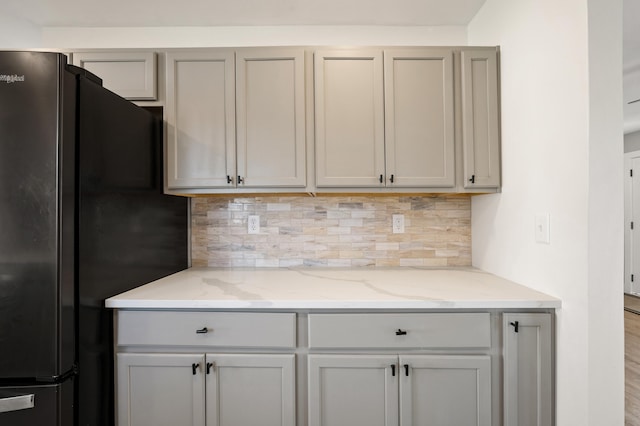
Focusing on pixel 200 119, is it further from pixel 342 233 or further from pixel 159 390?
pixel 159 390

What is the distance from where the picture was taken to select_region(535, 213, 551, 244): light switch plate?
141 centimetres

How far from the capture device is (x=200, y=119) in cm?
181

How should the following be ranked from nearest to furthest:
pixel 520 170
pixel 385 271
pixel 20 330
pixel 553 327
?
pixel 20 330 < pixel 553 327 < pixel 520 170 < pixel 385 271

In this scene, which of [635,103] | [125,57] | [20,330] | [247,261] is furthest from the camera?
[635,103]

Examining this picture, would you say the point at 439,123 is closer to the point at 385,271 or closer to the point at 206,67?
the point at 385,271

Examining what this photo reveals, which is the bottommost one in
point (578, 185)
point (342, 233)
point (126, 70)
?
point (342, 233)

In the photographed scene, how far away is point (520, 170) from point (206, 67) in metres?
1.72

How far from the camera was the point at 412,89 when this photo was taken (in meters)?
1.81

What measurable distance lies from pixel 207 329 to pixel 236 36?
70.8 inches

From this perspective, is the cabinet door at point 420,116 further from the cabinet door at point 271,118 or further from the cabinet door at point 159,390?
the cabinet door at point 159,390

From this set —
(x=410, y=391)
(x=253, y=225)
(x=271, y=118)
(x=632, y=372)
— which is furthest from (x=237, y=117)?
(x=632, y=372)

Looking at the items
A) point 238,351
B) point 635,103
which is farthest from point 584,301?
point 635,103

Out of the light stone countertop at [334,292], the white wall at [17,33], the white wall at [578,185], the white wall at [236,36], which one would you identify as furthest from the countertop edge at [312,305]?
the white wall at [17,33]

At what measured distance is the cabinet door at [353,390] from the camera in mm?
1396
